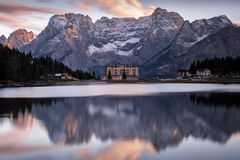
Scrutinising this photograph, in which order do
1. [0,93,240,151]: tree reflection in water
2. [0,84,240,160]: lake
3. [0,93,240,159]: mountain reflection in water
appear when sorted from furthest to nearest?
[0,93,240,151]: tree reflection in water → [0,93,240,159]: mountain reflection in water → [0,84,240,160]: lake

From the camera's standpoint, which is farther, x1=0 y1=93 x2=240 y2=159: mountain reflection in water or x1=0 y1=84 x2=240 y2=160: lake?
x1=0 y1=93 x2=240 y2=159: mountain reflection in water

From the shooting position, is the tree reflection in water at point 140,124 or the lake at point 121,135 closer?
the lake at point 121,135

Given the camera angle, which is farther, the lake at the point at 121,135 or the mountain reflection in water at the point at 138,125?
the mountain reflection in water at the point at 138,125

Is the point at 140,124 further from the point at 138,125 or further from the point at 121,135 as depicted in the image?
the point at 121,135

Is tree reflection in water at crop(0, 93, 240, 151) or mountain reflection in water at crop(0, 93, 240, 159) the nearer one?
mountain reflection in water at crop(0, 93, 240, 159)

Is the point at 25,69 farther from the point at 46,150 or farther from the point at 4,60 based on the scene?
the point at 46,150

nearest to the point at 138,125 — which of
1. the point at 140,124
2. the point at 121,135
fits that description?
the point at 140,124

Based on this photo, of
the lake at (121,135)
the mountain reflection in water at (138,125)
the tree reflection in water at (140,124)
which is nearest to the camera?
the lake at (121,135)

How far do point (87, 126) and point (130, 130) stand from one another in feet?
15.6

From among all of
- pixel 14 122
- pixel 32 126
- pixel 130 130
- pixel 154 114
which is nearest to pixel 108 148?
pixel 130 130

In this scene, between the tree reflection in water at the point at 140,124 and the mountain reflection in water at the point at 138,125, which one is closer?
the mountain reflection in water at the point at 138,125

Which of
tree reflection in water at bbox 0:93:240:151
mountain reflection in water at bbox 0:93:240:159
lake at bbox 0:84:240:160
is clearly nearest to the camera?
lake at bbox 0:84:240:160

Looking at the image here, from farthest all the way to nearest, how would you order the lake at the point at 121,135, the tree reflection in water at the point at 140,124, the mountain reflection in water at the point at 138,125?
the tree reflection in water at the point at 140,124 → the mountain reflection in water at the point at 138,125 → the lake at the point at 121,135

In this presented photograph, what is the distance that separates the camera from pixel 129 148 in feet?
94.1
